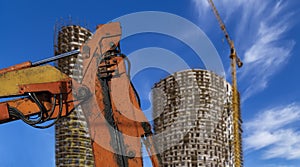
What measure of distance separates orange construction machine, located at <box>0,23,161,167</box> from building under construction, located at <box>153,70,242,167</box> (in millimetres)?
33158

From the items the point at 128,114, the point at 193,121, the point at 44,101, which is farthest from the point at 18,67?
the point at 193,121

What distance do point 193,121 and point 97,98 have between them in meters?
38.5

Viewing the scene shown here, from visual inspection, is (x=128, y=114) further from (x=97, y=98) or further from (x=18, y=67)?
(x=18, y=67)

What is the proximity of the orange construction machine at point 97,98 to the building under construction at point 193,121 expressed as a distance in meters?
33.2

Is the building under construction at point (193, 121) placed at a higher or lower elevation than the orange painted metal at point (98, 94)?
higher

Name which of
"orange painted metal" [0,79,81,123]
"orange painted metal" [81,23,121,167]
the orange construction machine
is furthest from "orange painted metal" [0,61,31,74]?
"orange painted metal" [81,23,121,167]

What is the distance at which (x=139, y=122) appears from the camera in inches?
211

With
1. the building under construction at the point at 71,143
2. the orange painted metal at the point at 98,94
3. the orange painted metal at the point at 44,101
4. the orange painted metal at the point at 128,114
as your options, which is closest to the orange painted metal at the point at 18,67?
the orange painted metal at the point at 44,101

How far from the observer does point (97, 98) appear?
5336 mm

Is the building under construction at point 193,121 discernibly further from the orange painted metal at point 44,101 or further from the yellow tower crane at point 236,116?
the orange painted metal at point 44,101

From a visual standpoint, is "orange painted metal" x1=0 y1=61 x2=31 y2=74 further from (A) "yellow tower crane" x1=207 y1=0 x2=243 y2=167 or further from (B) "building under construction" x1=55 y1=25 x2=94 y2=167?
(A) "yellow tower crane" x1=207 y1=0 x2=243 y2=167

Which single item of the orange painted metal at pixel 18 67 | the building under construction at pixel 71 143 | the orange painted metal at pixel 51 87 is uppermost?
the building under construction at pixel 71 143

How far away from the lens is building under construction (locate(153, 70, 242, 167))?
40.5 meters

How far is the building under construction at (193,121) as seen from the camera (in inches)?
1593
